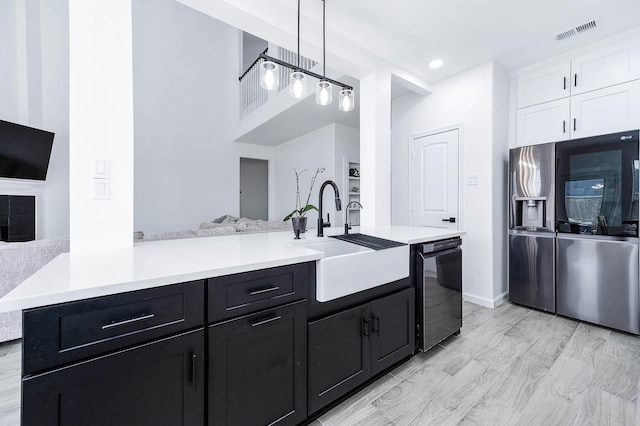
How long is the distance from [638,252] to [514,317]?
112 cm

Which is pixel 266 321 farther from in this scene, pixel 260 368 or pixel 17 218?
pixel 17 218

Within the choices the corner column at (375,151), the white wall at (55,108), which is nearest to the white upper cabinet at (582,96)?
the corner column at (375,151)

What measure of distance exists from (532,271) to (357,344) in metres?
2.42

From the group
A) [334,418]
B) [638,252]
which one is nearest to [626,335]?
[638,252]

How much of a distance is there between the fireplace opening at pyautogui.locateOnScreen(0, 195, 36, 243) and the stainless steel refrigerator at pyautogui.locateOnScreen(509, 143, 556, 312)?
6261 millimetres

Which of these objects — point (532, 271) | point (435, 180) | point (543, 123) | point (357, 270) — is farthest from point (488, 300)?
point (357, 270)

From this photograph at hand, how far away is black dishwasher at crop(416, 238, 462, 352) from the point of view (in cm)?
197

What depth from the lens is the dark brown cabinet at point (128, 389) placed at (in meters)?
0.78

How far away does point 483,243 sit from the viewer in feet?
10.2

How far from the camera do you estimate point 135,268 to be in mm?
1038

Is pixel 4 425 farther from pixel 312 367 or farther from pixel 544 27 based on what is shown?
pixel 544 27

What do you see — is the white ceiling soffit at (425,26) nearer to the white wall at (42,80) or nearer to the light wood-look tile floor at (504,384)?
the light wood-look tile floor at (504,384)

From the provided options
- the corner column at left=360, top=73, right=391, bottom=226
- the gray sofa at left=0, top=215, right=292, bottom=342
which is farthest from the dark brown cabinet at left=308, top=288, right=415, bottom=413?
the gray sofa at left=0, top=215, right=292, bottom=342

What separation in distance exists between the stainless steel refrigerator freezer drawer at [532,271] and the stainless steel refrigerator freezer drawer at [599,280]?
76 millimetres
